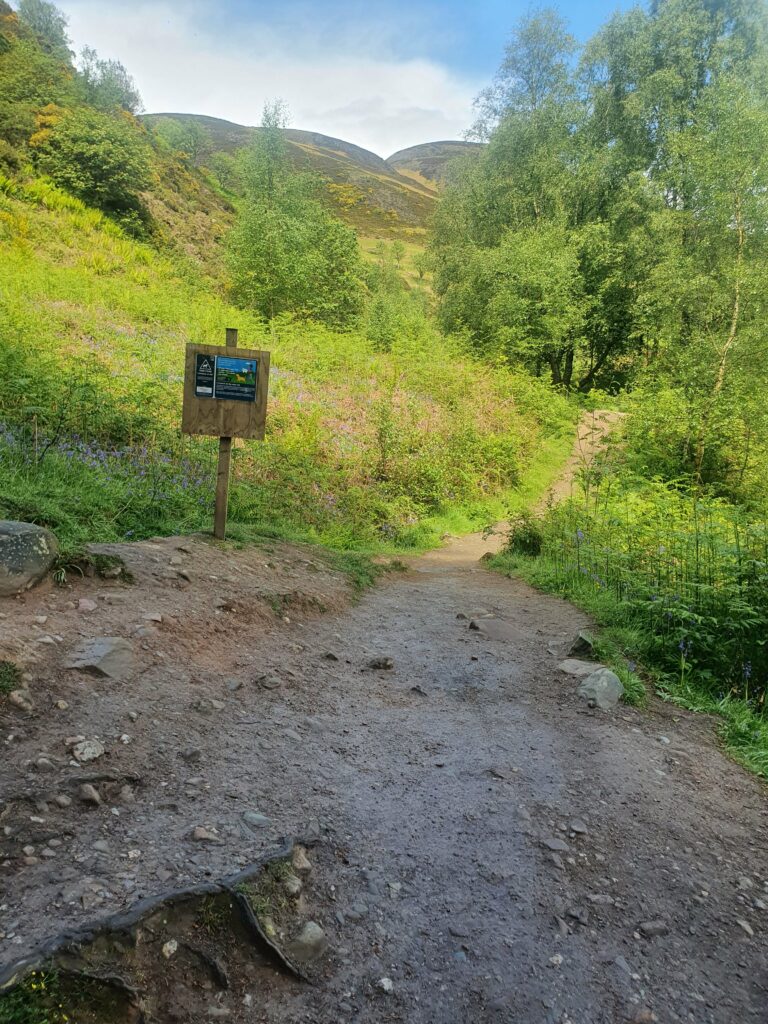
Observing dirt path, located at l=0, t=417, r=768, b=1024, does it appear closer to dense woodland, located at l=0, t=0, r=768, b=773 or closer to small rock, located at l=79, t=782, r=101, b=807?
small rock, located at l=79, t=782, r=101, b=807

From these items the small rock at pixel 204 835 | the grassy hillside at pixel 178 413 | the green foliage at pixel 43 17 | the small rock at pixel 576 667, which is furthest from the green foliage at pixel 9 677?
the green foliage at pixel 43 17

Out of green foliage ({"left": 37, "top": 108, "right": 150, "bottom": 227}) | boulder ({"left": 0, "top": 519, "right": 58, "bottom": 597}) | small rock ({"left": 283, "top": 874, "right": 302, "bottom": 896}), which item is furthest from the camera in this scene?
green foliage ({"left": 37, "top": 108, "right": 150, "bottom": 227})

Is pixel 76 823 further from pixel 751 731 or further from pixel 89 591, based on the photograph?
pixel 751 731

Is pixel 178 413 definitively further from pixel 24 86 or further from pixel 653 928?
pixel 24 86

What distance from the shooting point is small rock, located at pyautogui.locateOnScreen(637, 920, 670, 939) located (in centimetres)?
237

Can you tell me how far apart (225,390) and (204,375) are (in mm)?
256

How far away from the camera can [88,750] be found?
111 inches

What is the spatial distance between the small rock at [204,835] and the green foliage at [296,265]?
22440mm

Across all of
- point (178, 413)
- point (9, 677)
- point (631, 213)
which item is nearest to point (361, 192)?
point (631, 213)

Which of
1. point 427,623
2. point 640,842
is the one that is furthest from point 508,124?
point 640,842

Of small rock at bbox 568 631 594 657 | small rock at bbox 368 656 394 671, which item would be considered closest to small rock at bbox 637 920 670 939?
small rock at bbox 368 656 394 671

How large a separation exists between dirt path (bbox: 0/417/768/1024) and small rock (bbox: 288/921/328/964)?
0.06 m

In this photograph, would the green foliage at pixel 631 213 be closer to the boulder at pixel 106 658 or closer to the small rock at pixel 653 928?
the small rock at pixel 653 928

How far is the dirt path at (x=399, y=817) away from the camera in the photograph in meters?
2.06
